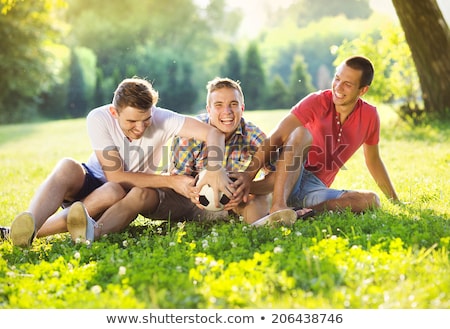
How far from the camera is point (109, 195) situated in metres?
4.68

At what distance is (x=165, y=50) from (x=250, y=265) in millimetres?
28103

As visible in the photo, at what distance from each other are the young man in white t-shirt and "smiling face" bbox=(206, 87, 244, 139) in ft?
0.42

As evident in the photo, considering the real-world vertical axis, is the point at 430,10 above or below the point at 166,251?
above

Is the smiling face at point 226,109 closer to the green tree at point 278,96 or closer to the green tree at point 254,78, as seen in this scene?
the green tree at point 278,96

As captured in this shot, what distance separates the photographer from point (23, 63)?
2833 centimetres

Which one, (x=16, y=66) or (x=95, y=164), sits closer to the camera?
(x=95, y=164)

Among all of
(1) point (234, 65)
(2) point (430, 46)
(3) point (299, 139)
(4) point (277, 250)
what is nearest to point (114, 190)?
(3) point (299, 139)

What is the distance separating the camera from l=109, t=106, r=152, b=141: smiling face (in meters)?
4.55

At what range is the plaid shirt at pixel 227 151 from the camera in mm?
4934

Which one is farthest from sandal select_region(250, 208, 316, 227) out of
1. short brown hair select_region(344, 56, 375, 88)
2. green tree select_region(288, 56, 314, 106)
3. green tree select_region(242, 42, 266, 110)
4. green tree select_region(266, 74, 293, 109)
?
green tree select_region(242, 42, 266, 110)

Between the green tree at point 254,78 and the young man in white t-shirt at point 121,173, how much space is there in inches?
815
